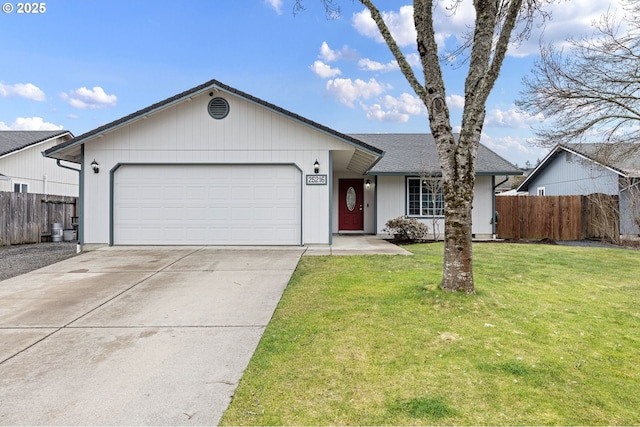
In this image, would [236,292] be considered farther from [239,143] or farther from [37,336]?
[239,143]

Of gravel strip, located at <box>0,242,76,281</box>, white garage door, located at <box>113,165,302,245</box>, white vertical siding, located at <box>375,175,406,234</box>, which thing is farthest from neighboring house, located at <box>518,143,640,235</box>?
gravel strip, located at <box>0,242,76,281</box>

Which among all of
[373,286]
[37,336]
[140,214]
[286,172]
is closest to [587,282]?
[373,286]

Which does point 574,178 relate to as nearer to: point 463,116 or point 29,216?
point 463,116

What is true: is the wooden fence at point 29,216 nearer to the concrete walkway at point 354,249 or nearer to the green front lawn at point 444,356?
the concrete walkway at point 354,249

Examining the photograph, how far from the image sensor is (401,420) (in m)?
2.26

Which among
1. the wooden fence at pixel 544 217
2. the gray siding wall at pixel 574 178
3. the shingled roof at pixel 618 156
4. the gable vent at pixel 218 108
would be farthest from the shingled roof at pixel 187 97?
the gray siding wall at pixel 574 178

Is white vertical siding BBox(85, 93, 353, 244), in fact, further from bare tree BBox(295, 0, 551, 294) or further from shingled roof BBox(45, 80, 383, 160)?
bare tree BBox(295, 0, 551, 294)

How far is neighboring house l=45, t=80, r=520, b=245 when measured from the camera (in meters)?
9.96

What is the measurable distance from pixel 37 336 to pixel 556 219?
52.0 ft

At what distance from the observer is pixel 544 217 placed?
1389 centimetres

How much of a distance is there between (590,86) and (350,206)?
890 cm

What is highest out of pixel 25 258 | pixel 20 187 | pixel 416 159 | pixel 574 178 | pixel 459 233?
pixel 416 159

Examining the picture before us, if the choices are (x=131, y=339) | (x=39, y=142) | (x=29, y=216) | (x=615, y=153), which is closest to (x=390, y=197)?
(x=615, y=153)

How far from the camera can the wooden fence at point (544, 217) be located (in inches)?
544
